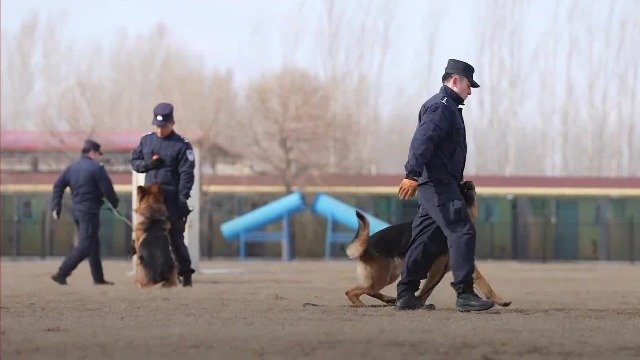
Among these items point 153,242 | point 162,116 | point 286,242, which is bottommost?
point 286,242

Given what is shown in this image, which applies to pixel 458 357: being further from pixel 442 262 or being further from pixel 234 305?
pixel 234 305

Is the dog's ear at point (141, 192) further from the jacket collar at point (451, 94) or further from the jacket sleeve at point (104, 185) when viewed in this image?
the jacket collar at point (451, 94)

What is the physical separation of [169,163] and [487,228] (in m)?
27.5

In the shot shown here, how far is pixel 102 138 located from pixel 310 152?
7771 mm

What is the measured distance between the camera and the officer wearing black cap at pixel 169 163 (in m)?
14.4

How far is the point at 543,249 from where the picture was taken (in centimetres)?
3816

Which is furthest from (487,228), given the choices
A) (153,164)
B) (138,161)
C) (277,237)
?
(153,164)

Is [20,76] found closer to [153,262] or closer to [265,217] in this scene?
[265,217]

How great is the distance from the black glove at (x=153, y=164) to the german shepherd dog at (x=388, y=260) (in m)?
3.84

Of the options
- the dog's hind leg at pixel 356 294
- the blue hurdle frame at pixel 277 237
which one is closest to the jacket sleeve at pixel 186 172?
the dog's hind leg at pixel 356 294

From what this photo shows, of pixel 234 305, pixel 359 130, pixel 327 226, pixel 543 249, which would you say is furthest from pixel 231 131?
pixel 234 305

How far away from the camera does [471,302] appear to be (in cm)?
1040

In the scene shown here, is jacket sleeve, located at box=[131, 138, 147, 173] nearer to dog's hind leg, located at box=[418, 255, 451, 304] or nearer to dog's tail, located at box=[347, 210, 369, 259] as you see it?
dog's tail, located at box=[347, 210, 369, 259]

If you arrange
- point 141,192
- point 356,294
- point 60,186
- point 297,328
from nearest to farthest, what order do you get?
point 297,328
point 356,294
point 141,192
point 60,186
